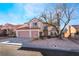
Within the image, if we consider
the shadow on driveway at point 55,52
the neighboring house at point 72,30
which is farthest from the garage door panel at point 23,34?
the neighboring house at point 72,30

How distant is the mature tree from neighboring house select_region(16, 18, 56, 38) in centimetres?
5

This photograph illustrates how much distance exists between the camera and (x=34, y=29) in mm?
1699

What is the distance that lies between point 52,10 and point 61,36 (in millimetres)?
258

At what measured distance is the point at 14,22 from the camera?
5.57 ft

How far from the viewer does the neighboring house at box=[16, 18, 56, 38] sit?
1695 millimetres

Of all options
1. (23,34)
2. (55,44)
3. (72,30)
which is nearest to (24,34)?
(23,34)

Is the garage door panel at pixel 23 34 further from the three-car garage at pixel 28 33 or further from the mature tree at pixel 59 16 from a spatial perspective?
the mature tree at pixel 59 16

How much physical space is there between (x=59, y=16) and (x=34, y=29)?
10.5 inches

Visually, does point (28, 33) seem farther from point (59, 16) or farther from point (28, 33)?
point (59, 16)

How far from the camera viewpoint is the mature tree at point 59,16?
1694mm

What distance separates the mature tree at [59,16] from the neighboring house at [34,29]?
0.16ft

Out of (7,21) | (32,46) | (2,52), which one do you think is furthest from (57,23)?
(2,52)

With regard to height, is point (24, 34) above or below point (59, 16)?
below

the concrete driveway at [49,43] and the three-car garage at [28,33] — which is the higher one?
the three-car garage at [28,33]
